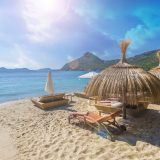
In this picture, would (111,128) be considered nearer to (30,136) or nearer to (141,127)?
(141,127)

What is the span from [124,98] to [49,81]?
6.41 m

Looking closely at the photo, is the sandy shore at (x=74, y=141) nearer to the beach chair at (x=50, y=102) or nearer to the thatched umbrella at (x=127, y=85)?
the thatched umbrella at (x=127, y=85)

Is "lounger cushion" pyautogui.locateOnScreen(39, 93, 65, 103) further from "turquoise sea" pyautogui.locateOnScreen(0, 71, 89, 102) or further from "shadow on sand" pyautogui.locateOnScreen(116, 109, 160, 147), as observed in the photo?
"turquoise sea" pyautogui.locateOnScreen(0, 71, 89, 102)

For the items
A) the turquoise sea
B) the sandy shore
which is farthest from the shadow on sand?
the turquoise sea

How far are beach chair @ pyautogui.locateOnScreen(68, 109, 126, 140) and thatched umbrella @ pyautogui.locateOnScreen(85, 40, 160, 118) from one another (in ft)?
2.20

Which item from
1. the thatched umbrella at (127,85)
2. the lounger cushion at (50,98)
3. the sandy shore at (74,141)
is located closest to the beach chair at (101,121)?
the sandy shore at (74,141)

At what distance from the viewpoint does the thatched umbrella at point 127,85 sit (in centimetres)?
713

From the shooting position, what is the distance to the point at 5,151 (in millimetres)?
6477

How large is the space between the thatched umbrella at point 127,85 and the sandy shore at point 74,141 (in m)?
1.21

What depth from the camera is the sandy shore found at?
5.85m

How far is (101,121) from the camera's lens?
24.1 ft

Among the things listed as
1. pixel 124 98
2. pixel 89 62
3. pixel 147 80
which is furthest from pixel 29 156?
pixel 89 62

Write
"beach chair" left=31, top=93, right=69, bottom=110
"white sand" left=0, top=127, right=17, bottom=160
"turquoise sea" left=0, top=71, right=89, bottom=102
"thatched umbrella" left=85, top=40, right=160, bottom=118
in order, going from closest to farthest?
"white sand" left=0, top=127, right=17, bottom=160 → "thatched umbrella" left=85, top=40, right=160, bottom=118 → "beach chair" left=31, top=93, right=69, bottom=110 → "turquoise sea" left=0, top=71, right=89, bottom=102

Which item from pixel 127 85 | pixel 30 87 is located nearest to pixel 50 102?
pixel 127 85
